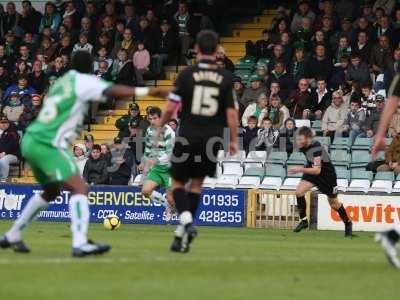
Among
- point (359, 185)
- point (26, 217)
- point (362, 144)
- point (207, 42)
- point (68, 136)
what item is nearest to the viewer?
point (68, 136)

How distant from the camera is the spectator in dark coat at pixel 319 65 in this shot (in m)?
27.4

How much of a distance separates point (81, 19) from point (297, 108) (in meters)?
8.64

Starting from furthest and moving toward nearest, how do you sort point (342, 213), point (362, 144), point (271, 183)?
1. point (271, 183)
2. point (362, 144)
3. point (342, 213)

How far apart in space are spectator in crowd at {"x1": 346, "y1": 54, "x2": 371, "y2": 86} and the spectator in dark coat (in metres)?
0.60

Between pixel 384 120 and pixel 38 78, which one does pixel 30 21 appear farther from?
pixel 384 120

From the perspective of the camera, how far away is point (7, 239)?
1277cm

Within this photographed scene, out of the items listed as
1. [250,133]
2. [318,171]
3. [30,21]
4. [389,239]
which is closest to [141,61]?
[30,21]

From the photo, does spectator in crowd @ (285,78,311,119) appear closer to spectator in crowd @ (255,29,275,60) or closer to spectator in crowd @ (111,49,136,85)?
spectator in crowd @ (255,29,275,60)

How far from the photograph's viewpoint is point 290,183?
25.8 meters

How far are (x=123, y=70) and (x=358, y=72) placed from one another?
6.45 m

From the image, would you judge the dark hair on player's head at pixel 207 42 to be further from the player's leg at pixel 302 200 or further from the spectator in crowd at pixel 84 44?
the spectator in crowd at pixel 84 44

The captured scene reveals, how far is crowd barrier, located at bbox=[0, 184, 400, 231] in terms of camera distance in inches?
940

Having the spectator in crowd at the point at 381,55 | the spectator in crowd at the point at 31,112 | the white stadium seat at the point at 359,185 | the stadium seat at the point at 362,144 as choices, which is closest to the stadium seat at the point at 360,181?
the white stadium seat at the point at 359,185

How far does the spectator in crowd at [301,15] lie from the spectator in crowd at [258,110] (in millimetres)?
2733
